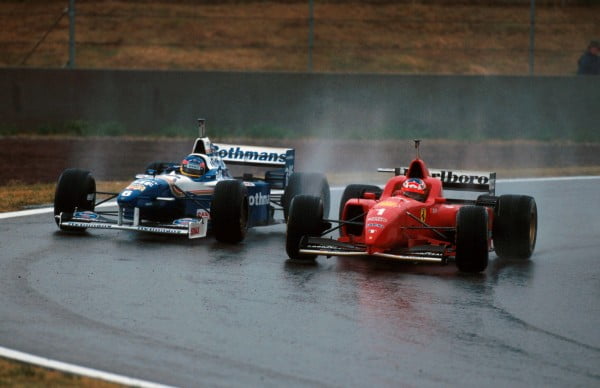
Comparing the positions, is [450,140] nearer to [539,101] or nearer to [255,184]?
[539,101]

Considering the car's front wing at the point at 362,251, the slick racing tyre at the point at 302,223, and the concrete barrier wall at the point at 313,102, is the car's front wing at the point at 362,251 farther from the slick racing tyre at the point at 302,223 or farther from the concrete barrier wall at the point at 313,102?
the concrete barrier wall at the point at 313,102

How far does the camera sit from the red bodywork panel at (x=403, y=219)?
1271 centimetres

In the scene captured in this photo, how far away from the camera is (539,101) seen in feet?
93.1

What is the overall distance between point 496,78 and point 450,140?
182 centimetres

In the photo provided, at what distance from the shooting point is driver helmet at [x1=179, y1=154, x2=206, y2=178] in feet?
50.9

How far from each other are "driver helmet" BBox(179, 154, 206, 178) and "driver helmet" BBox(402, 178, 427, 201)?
2.98 meters

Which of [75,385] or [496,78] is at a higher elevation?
[496,78]

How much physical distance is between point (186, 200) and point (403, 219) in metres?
3.24

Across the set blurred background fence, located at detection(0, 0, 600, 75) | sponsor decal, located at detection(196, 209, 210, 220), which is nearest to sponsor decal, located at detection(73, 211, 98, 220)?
sponsor decal, located at detection(196, 209, 210, 220)

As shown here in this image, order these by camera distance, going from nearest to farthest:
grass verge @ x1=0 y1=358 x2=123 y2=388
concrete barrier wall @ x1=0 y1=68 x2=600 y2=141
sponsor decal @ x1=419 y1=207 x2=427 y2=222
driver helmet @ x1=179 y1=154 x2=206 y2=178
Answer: grass verge @ x1=0 y1=358 x2=123 y2=388
sponsor decal @ x1=419 y1=207 x2=427 y2=222
driver helmet @ x1=179 y1=154 x2=206 y2=178
concrete barrier wall @ x1=0 y1=68 x2=600 y2=141

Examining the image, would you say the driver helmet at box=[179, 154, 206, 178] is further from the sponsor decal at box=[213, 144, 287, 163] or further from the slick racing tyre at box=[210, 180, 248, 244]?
the sponsor decal at box=[213, 144, 287, 163]

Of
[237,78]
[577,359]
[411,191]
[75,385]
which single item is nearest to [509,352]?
[577,359]

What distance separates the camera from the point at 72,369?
8.19m

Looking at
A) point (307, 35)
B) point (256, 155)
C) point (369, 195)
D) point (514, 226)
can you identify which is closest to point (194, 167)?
point (256, 155)
